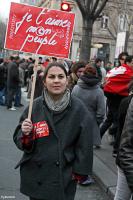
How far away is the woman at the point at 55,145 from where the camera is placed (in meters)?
3.10

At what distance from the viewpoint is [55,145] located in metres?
3.09

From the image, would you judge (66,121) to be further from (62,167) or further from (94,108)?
(94,108)

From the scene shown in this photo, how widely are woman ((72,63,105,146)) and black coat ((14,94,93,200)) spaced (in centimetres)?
271

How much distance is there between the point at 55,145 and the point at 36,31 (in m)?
1.31

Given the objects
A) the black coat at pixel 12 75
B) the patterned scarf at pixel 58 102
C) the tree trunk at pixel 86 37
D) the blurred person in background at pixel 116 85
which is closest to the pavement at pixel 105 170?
the blurred person in background at pixel 116 85

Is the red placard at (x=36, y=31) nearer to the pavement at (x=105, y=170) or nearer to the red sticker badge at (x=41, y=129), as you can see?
the red sticker badge at (x=41, y=129)

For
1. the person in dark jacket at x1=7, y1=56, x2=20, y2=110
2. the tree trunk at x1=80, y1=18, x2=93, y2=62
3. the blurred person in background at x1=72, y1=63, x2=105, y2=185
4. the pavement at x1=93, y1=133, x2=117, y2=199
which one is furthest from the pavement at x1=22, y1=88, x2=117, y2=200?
the tree trunk at x1=80, y1=18, x2=93, y2=62

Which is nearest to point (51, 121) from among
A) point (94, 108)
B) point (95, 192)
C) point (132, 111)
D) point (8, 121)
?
point (132, 111)

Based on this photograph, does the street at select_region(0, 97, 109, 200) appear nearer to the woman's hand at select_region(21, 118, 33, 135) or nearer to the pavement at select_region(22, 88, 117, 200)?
the pavement at select_region(22, 88, 117, 200)

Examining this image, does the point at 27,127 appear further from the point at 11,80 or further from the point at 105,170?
the point at 11,80

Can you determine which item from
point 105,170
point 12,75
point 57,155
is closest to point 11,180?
point 105,170

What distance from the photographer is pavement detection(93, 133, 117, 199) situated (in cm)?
528

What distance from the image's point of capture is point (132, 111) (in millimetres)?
2672

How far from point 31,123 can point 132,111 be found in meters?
0.83
